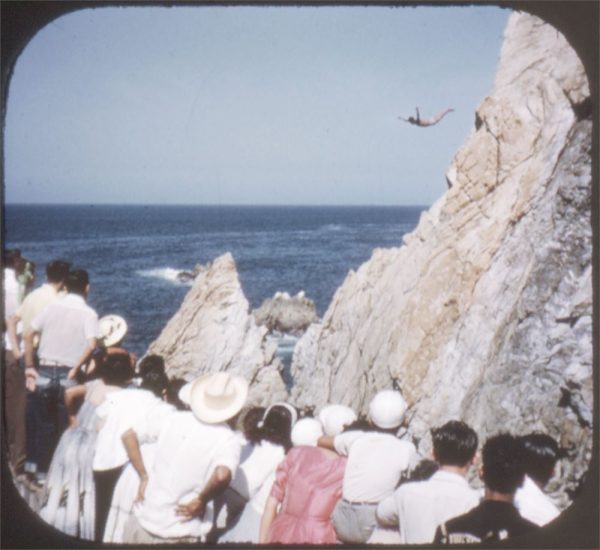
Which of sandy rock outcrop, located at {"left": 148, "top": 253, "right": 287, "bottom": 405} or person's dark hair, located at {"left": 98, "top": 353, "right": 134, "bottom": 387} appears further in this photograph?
sandy rock outcrop, located at {"left": 148, "top": 253, "right": 287, "bottom": 405}

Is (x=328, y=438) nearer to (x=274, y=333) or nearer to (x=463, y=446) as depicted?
(x=463, y=446)

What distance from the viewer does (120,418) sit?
132 inches

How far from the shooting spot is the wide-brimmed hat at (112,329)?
13.1 feet

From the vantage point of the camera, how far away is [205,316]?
34.6 feet

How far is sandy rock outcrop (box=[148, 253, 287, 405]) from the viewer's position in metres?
7.89

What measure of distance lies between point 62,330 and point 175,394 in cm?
76

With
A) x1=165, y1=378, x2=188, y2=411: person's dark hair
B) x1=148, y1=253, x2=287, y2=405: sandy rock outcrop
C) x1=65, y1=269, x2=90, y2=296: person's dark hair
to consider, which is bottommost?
x1=148, y1=253, x2=287, y2=405: sandy rock outcrop

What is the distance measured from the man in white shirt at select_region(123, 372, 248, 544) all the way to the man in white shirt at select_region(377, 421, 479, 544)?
0.82 meters

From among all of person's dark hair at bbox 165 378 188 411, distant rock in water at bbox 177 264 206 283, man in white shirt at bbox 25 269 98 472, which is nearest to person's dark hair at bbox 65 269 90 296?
man in white shirt at bbox 25 269 98 472

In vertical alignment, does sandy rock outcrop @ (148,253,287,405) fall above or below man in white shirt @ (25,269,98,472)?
below

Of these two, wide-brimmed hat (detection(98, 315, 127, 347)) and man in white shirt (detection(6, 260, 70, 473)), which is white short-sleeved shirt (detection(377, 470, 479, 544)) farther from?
man in white shirt (detection(6, 260, 70, 473))

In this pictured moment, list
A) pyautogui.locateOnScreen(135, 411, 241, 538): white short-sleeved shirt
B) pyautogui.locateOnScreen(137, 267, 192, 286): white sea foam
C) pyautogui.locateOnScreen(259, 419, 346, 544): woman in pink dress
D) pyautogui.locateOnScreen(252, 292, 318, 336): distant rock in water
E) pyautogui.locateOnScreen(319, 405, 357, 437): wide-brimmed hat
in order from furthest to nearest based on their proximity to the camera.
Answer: pyautogui.locateOnScreen(252, 292, 318, 336): distant rock in water → pyautogui.locateOnScreen(137, 267, 192, 286): white sea foam → pyautogui.locateOnScreen(319, 405, 357, 437): wide-brimmed hat → pyautogui.locateOnScreen(259, 419, 346, 544): woman in pink dress → pyautogui.locateOnScreen(135, 411, 241, 538): white short-sleeved shirt

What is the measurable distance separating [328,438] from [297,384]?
8.66 metres

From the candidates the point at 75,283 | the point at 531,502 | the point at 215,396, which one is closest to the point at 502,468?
the point at 531,502
